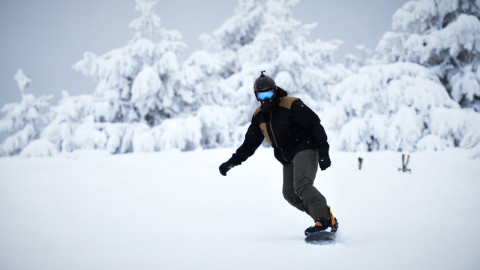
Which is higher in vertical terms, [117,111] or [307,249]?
[117,111]

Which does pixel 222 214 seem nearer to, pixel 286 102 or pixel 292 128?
pixel 292 128

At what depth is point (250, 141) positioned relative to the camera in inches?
146

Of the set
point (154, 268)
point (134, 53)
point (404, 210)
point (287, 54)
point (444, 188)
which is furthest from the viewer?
point (287, 54)

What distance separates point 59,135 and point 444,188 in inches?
614

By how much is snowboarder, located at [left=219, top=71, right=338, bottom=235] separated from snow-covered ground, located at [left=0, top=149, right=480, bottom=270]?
1.29 ft

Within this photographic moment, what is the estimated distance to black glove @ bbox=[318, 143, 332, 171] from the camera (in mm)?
3027

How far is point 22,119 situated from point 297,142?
71.6 feet

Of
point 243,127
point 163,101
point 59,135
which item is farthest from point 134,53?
point 243,127

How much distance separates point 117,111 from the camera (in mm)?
15078

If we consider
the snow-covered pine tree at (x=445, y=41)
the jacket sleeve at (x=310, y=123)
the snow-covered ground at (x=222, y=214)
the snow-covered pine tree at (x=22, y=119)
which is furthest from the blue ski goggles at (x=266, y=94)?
the snow-covered pine tree at (x=22, y=119)

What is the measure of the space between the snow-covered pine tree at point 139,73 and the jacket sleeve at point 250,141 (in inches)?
439

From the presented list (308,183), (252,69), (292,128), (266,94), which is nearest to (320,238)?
(308,183)

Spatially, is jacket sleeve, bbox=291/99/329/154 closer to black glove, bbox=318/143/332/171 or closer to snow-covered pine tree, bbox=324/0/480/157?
black glove, bbox=318/143/332/171

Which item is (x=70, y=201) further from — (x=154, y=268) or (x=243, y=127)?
(x=243, y=127)
